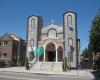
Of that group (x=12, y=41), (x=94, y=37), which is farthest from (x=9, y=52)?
(x=94, y=37)

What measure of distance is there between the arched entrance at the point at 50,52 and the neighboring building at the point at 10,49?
8787 mm

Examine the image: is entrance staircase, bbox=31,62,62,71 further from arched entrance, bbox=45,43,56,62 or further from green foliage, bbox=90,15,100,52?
green foliage, bbox=90,15,100,52

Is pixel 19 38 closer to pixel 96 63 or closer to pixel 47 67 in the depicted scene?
pixel 47 67

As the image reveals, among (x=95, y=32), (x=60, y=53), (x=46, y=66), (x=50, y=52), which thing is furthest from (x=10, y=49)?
(x=95, y=32)

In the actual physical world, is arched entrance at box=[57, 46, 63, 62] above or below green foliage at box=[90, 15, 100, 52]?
below

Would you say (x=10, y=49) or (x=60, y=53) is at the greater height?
(x=10, y=49)

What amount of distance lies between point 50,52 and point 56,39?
14.7 feet

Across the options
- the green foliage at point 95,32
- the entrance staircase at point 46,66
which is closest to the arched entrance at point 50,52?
the entrance staircase at point 46,66

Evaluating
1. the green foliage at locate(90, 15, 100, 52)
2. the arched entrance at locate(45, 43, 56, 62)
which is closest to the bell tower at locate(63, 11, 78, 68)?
the arched entrance at locate(45, 43, 56, 62)

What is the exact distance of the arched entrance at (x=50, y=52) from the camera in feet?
183

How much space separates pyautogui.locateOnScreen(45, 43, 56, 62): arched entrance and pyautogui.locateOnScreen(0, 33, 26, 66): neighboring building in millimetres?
8787

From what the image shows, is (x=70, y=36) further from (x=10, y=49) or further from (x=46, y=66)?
(x=10, y=49)

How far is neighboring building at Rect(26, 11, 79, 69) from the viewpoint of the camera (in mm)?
52656

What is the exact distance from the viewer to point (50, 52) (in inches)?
2237
